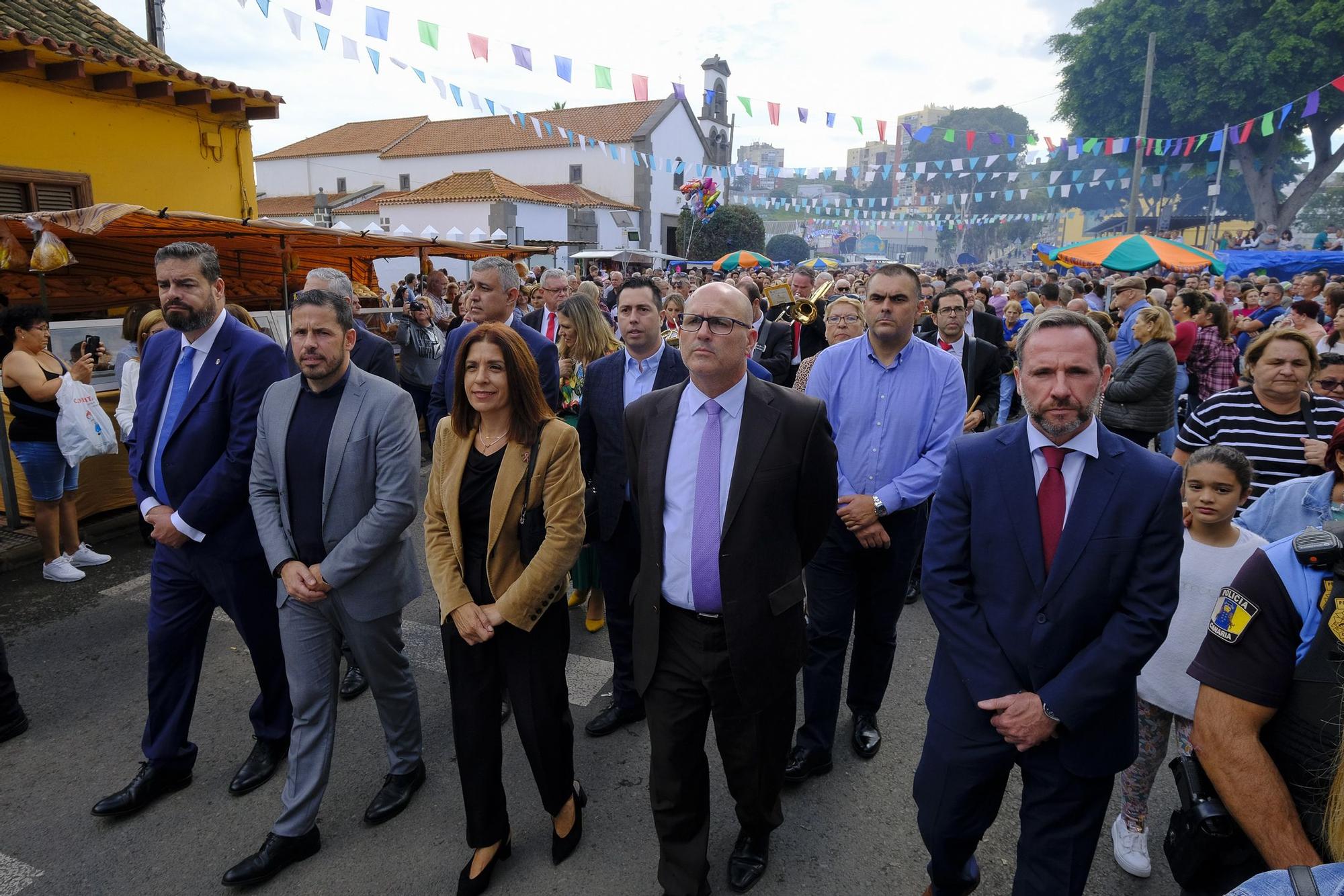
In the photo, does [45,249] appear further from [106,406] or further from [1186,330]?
[1186,330]

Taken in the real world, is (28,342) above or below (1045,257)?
below

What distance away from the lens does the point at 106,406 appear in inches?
268

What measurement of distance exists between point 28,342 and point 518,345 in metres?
4.81

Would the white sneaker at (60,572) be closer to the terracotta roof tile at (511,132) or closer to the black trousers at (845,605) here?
the black trousers at (845,605)

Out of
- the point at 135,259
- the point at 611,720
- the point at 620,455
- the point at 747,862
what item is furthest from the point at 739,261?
the point at 747,862

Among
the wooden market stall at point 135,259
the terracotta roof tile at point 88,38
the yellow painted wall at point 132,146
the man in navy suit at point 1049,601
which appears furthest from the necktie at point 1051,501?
the yellow painted wall at point 132,146

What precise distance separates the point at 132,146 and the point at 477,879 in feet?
38.0

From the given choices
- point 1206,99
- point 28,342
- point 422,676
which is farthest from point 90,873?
point 1206,99

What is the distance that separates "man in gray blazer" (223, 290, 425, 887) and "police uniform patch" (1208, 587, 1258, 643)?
2503 mm

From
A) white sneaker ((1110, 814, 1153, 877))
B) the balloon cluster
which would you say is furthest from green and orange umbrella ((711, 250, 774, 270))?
white sneaker ((1110, 814, 1153, 877))

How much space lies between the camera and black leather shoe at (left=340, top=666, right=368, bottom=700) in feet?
13.0

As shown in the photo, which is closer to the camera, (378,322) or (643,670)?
(643,670)

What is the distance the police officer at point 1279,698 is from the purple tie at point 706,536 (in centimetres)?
131

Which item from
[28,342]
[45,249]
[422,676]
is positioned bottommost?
[422,676]
